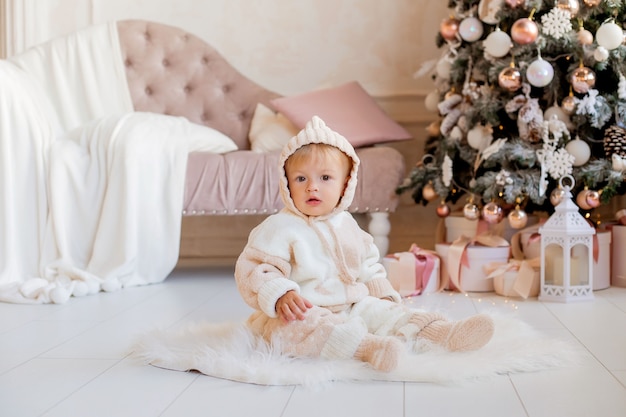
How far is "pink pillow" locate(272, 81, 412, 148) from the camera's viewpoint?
132 inches

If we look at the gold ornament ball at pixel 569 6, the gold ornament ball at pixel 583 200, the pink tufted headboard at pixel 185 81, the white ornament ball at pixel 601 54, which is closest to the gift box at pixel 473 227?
the gold ornament ball at pixel 583 200

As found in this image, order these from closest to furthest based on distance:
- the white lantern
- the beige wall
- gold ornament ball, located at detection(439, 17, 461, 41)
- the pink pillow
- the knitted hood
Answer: the knitted hood
the white lantern
gold ornament ball, located at detection(439, 17, 461, 41)
the pink pillow
the beige wall

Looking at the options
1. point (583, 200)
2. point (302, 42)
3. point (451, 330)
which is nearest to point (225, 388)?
point (451, 330)

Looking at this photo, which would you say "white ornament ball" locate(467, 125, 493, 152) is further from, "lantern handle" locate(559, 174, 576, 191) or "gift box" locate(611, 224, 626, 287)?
"gift box" locate(611, 224, 626, 287)

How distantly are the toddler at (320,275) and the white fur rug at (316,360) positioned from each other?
4cm

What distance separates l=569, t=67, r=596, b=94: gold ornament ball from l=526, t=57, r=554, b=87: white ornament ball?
79mm

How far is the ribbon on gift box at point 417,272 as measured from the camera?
2.70 meters

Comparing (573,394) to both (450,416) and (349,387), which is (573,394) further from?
(349,387)

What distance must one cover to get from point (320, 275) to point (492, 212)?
1.19 meters

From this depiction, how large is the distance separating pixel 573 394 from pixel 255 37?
112 inches

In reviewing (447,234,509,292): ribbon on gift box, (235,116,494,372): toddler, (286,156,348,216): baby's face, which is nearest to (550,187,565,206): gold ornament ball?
(447,234,509,292): ribbon on gift box

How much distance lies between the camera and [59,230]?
2859mm

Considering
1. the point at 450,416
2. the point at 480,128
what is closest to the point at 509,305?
the point at 480,128

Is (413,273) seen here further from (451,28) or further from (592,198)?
(451,28)
